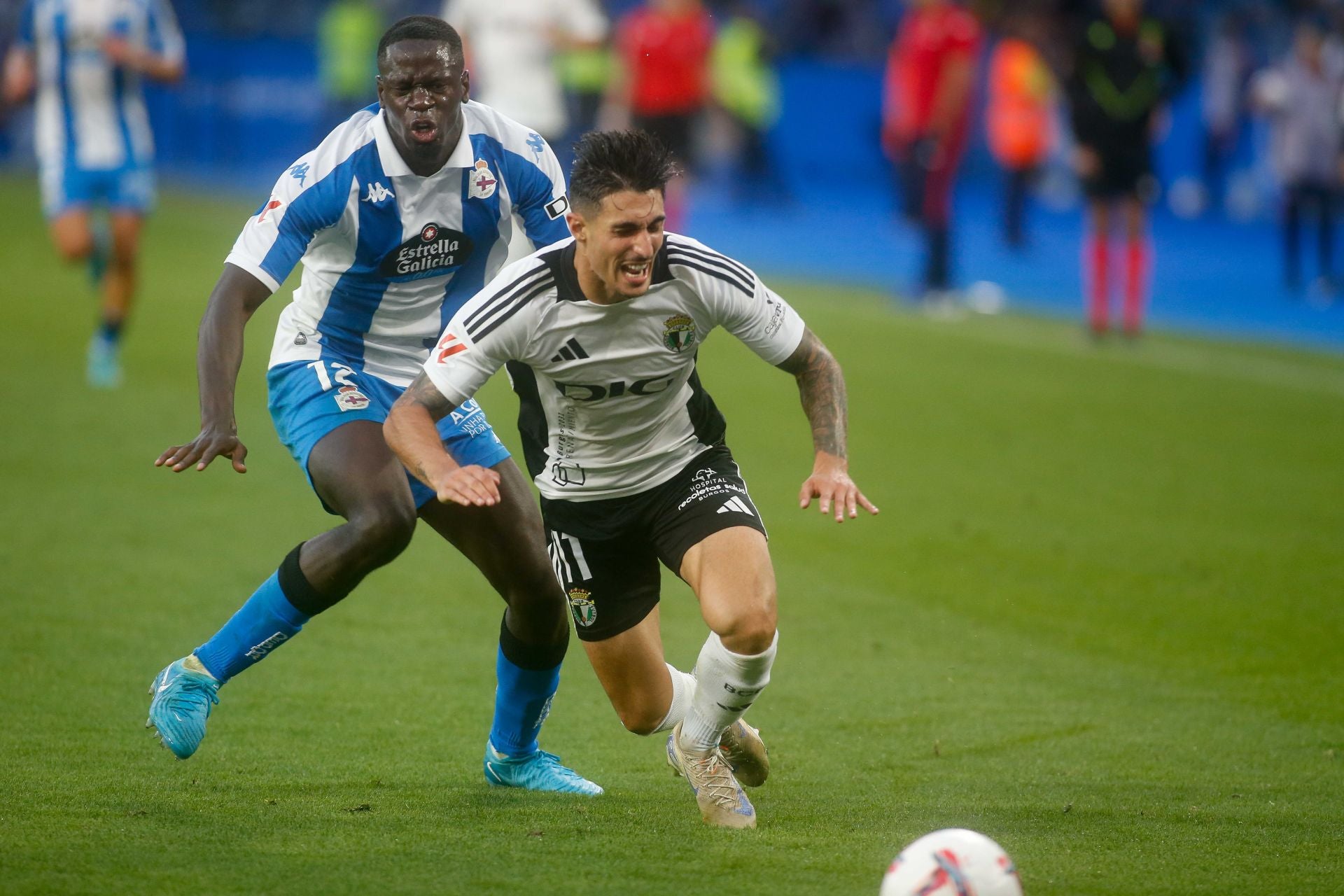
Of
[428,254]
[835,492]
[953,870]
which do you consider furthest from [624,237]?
[953,870]

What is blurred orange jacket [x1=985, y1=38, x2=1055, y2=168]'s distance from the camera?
20281mm

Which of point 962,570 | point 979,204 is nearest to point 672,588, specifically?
point 962,570

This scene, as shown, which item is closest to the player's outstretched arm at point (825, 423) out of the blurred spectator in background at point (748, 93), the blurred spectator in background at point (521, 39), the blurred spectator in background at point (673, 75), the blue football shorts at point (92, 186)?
the blue football shorts at point (92, 186)

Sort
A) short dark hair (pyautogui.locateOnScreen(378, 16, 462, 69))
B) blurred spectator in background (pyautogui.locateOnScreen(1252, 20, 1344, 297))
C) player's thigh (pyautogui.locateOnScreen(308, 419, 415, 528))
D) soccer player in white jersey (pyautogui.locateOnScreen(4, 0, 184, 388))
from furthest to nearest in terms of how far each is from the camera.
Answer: blurred spectator in background (pyautogui.locateOnScreen(1252, 20, 1344, 297)) → soccer player in white jersey (pyautogui.locateOnScreen(4, 0, 184, 388)) → short dark hair (pyautogui.locateOnScreen(378, 16, 462, 69)) → player's thigh (pyautogui.locateOnScreen(308, 419, 415, 528))

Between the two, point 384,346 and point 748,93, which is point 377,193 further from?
point 748,93

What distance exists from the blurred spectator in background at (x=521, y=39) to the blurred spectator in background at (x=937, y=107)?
3538mm

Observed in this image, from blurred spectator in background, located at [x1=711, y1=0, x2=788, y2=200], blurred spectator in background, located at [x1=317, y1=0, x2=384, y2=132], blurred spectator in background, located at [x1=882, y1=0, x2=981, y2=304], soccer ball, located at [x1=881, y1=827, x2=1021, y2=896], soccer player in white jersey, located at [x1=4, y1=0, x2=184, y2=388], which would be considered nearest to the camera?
soccer ball, located at [x1=881, y1=827, x2=1021, y2=896]

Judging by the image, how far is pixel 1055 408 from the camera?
1173 cm

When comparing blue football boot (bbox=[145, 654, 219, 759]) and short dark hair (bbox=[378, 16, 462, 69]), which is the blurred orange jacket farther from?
blue football boot (bbox=[145, 654, 219, 759])

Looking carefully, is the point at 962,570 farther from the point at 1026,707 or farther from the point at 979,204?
the point at 979,204

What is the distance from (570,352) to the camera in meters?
4.67

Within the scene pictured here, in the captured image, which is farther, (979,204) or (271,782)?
(979,204)

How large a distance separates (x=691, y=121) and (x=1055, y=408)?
21.5 feet

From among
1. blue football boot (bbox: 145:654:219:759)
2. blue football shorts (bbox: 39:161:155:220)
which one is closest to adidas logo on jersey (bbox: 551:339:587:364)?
blue football boot (bbox: 145:654:219:759)
